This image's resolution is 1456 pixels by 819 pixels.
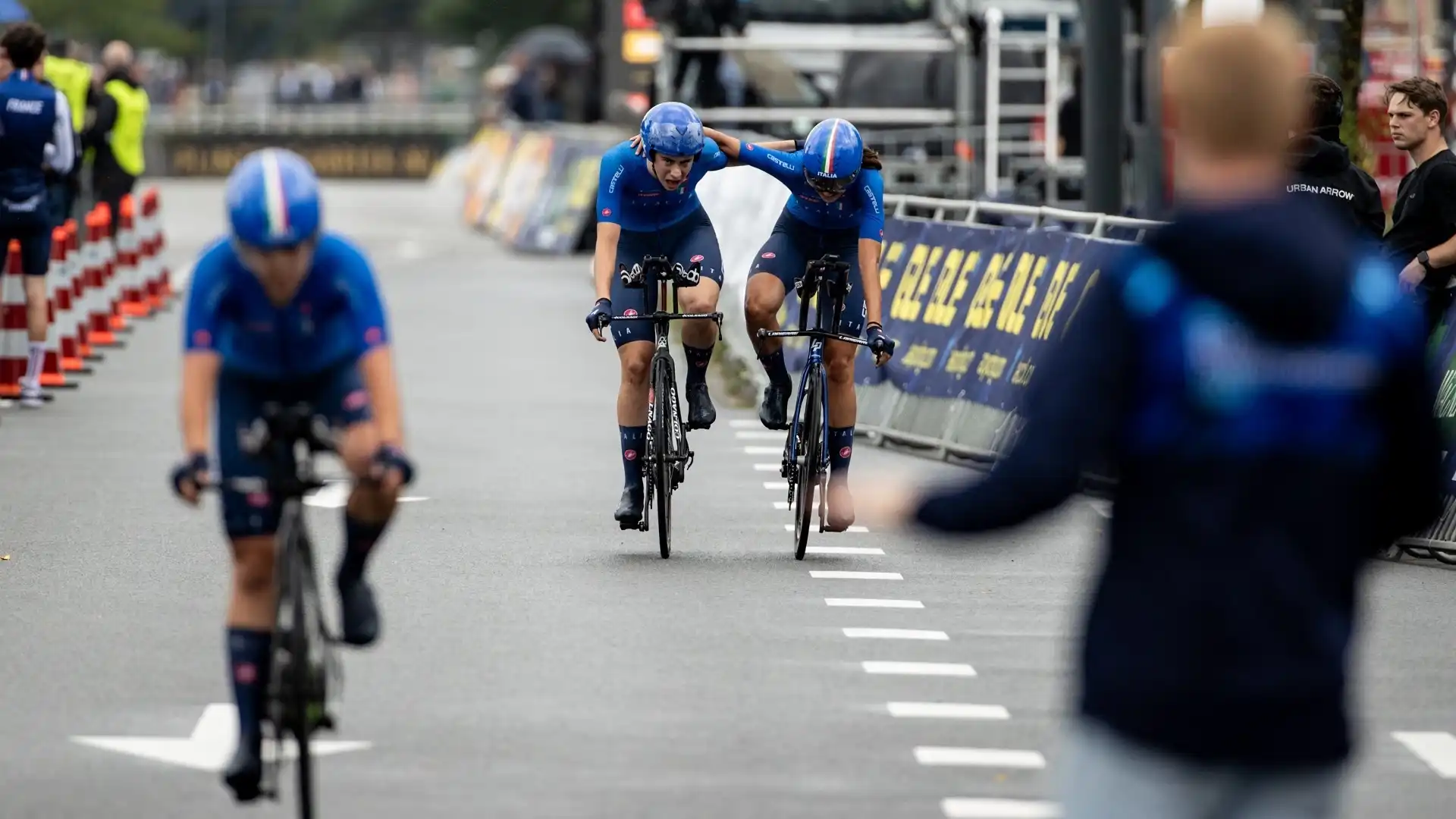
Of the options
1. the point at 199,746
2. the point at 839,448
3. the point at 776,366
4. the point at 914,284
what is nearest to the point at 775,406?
the point at 776,366


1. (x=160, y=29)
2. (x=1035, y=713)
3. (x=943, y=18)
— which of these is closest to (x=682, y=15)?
(x=943, y=18)

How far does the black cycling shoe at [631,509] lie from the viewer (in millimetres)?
11742

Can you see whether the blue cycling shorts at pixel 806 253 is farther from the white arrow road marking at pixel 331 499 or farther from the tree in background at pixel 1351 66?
the tree in background at pixel 1351 66

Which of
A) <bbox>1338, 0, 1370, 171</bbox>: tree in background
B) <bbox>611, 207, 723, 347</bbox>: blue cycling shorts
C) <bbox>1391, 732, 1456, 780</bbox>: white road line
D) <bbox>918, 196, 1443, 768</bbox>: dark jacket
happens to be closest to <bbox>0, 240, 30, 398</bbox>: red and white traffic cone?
<bbox>611, 207, 723, 347</bbox>: blue cycling shorts

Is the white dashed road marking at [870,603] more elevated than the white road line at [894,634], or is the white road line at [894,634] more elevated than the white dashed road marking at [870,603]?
the white road line at [894,634]

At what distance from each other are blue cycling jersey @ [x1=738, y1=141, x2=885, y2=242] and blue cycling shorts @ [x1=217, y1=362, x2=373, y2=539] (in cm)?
497

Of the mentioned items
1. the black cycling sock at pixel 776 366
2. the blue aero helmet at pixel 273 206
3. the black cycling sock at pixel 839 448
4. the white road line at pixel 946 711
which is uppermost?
the blue aero helmet at pixel 273 206

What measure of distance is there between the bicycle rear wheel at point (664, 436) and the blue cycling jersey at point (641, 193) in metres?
0.67

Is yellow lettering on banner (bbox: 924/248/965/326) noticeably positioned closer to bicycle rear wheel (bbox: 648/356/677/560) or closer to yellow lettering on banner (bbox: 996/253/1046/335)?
yellow lettering on banner (bbox: 996/253/1046/335)

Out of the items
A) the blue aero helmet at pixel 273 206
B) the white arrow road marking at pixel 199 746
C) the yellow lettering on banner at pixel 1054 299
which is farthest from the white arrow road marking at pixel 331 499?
the blue aero helmet at pixel 273 206

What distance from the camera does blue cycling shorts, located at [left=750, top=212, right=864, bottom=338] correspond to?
12.1 meters

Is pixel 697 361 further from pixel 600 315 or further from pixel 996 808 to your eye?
pixel 996 808

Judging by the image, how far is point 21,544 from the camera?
1214 centimetres

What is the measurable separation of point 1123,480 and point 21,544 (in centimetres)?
877
